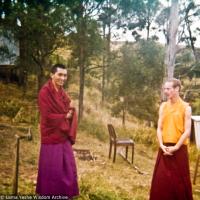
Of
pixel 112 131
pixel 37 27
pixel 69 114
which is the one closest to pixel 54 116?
pixel 69 114

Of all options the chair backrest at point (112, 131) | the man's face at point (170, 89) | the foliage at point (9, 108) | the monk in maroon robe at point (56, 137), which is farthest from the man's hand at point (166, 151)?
the foliage at point (9, 108)

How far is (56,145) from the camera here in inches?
181

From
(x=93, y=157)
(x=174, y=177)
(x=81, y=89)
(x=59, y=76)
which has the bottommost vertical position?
(x=93, y=157)

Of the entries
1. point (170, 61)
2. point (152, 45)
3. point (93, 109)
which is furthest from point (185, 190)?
point (152, 45)

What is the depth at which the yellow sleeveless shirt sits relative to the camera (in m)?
4.54

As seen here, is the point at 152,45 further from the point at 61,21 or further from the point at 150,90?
the point at 61,21

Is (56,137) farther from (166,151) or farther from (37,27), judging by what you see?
(37,27)

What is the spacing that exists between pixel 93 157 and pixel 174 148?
12.9 ft

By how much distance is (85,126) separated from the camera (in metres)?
11.3

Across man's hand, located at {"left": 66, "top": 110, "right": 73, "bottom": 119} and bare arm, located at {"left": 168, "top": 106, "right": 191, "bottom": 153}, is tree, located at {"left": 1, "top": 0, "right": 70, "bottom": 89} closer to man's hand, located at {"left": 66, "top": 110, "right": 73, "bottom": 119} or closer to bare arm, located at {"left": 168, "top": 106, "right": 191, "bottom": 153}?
man's hand, located at {"left": 66, "top": 110, "right": 73, "bottom": 119}

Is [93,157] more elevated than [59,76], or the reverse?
[59,76]

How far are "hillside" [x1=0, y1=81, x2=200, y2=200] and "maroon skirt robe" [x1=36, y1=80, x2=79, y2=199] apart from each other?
57 cm

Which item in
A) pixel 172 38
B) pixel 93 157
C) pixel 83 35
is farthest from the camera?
pixel 83 35

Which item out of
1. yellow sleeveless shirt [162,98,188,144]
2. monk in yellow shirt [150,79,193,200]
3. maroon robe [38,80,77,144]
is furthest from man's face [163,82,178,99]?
maroon robe [38,80,77,144]
